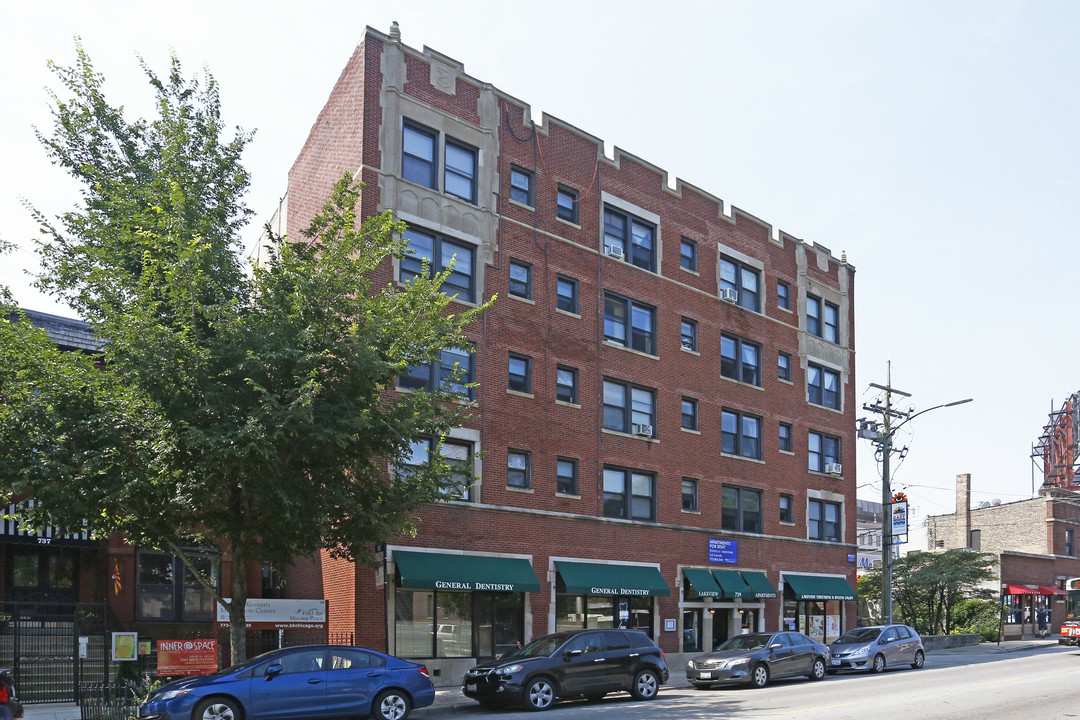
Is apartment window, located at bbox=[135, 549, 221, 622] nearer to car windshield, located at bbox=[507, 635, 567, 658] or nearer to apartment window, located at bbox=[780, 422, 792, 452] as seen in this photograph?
car windshield, located at bbox=[507, 635, 567, 658]

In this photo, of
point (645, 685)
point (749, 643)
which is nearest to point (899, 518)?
point (749, 643)

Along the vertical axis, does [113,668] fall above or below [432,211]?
below

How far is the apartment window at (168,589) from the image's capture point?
26.2 m

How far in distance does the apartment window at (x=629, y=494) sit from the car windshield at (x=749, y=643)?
6.14 meters

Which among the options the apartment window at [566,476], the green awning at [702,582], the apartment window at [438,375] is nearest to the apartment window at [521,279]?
the apartment window at [438,375]

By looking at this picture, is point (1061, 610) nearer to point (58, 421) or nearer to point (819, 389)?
point (819, 389)

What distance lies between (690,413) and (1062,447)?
48088 millimetres

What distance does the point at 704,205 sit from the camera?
36719mm

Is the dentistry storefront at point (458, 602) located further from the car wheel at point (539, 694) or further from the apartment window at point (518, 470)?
the car wheel at point (539, 694)

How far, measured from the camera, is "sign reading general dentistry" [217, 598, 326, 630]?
22688mm

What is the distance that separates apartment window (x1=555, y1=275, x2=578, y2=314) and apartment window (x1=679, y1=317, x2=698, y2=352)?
5.02 metres

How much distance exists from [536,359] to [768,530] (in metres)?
12.5

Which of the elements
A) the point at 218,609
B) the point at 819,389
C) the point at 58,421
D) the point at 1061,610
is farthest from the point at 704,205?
the point at 1061,610

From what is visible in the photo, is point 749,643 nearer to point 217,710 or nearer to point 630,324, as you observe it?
point 630,324
